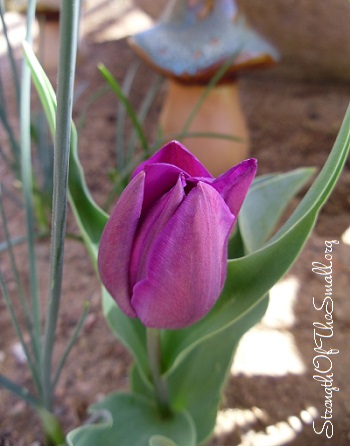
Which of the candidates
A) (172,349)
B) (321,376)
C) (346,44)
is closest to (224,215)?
(172,349)

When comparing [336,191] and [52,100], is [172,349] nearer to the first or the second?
[52,100]

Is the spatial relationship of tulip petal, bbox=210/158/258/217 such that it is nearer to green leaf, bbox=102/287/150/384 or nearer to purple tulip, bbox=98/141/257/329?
purple tulip, bbox=98/141/257/329

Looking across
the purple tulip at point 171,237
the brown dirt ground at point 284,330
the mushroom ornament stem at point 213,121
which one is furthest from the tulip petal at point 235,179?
the mushroom ornament stem at point 213,121

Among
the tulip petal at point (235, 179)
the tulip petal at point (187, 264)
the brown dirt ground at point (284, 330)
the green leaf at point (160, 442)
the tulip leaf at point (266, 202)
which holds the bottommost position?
the brown dirt ground at point (284, 330)

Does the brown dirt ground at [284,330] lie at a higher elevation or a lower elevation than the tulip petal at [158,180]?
lower

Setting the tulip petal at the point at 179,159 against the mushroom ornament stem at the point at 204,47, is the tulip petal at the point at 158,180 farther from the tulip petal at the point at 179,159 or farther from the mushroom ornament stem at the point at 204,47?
the mushroom ornament stem at the point at 204,47

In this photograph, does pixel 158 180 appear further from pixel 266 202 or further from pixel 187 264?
pixel 266 202

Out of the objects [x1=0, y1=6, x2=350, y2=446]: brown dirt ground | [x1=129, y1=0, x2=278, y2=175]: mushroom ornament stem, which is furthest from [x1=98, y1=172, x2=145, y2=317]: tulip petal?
[x1=129, y1=0, x2=278, y2=175]: mushroom ornament stem
